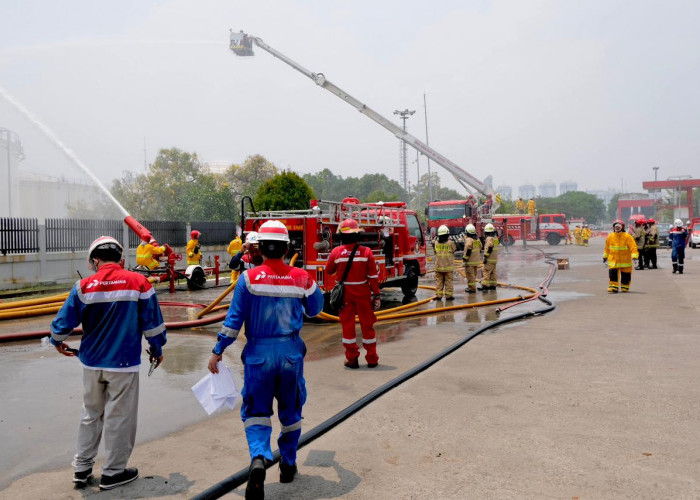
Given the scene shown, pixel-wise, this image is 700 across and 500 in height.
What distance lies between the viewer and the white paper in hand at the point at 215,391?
12.2 feet

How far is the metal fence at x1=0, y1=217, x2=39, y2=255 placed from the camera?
1609cm

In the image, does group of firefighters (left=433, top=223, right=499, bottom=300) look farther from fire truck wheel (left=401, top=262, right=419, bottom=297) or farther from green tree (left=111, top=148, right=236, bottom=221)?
green tree (left=111, top=148, right=236, bottom=221)

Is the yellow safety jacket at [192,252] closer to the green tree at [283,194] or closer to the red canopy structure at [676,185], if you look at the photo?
the green tree at [283,194]

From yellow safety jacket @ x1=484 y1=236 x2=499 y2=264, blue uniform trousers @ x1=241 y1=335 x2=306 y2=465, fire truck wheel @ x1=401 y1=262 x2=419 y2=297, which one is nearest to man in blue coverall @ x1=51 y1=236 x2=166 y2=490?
blue uniform trousers @ x1=241 y1=335 x2=306 y2=465

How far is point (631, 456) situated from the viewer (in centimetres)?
396

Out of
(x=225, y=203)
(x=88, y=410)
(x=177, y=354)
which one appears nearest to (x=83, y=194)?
(x=225, y=203)

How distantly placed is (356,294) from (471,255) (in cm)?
756

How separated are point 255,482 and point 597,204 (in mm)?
167702

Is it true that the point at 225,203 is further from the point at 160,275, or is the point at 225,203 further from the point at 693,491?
the point at 693,491

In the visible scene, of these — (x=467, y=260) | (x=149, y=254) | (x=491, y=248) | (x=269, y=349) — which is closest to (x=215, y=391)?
(x=269, y=349)

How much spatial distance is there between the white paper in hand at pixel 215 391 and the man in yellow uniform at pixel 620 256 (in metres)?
12.0

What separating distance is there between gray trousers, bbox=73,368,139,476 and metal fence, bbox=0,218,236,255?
578 inches

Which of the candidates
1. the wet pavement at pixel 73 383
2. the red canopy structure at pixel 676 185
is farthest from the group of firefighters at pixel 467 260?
the red canopy structure at pixel 676 185

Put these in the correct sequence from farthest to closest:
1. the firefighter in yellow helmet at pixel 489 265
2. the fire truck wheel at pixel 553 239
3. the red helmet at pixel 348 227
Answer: the fire truck wheel at pixel 553 239 < the firefighter in yellow helmet at pixel 489 265 < the red helmet at pixel 348 227
